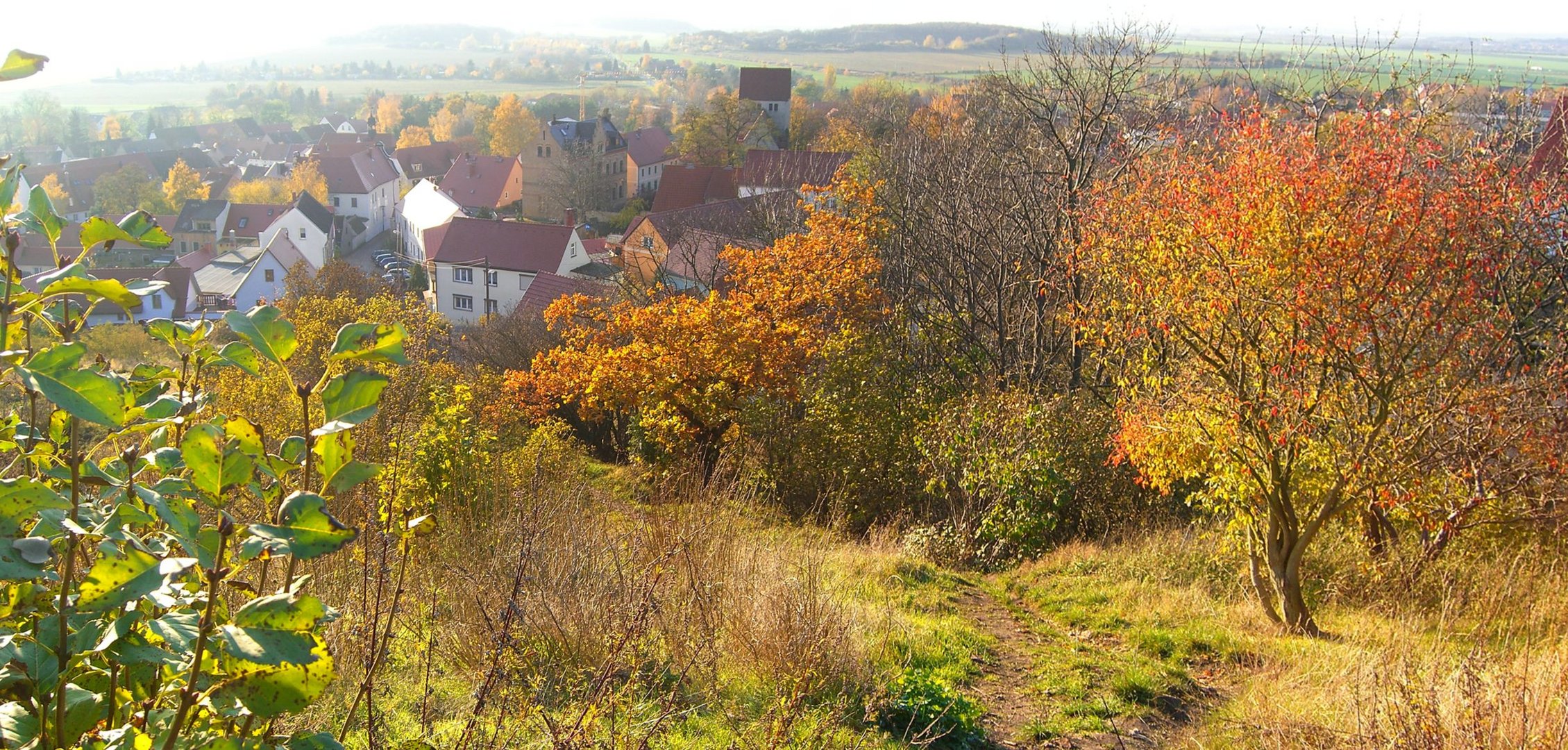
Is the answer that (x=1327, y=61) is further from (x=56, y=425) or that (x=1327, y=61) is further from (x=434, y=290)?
(x=434, y=290)

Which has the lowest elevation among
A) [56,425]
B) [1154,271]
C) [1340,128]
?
[1154,271]

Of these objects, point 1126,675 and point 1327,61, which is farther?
point 1327,61

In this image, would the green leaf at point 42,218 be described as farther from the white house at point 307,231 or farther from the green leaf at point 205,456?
the white house at point 307,231

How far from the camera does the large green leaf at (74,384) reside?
1262 mm

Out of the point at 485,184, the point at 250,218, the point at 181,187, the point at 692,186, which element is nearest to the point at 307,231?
the point at 250,218

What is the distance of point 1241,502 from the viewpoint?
7.71 meters

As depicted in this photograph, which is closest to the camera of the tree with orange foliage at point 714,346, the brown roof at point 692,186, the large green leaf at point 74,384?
the large green leaf at point 74,384

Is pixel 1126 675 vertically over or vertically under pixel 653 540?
under

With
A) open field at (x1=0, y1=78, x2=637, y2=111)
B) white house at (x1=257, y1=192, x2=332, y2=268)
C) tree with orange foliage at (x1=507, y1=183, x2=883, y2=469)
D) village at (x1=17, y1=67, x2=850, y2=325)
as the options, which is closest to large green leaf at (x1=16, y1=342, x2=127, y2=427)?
tree with orange foliage at (x1=507, y1=183, x2=883, y2=469)

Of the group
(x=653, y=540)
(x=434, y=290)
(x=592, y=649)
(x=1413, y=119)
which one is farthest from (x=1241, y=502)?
(x=434, y=290)

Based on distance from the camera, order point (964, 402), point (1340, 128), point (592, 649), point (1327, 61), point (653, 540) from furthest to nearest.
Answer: point (1327, 61) < point (964, 402) < point (1340, 128) < point (653, 540) < point (592, 649)

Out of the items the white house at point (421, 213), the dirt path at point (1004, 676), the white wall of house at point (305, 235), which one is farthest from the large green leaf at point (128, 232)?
the white wall of house at point (305, 235)

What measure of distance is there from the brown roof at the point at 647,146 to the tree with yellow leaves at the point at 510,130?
15725 mm

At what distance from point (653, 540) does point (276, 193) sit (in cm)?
7600
